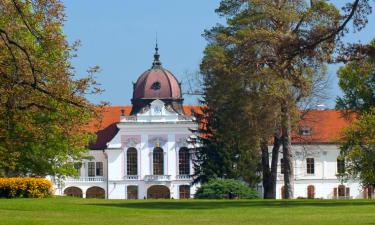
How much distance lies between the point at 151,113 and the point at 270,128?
43081mm

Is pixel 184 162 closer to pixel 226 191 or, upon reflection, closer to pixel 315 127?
pixel 315 127

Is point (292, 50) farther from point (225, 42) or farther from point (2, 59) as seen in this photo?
point (225, 42)

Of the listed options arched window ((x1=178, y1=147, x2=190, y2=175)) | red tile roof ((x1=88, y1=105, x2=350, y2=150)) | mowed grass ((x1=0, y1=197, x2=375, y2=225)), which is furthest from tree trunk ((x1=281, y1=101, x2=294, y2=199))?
arched window ((x1=178, y1=147, x2=190, y2=175))

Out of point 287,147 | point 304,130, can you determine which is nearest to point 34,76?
point 287,147

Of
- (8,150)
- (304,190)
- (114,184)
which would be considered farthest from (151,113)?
(8,150)

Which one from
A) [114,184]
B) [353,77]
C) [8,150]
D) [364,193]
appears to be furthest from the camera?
[114,184]

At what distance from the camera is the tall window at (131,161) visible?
88312 mm

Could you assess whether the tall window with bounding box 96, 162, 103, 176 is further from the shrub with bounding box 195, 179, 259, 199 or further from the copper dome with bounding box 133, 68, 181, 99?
the shrub with bounding box 195, 179, 259, 199

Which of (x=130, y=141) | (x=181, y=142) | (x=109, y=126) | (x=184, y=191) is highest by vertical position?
(x=109, y=126)

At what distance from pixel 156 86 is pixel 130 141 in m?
5.81

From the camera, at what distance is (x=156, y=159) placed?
88438 millimetres

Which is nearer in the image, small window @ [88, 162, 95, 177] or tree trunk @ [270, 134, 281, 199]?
tree trunk @ [270, 134, 281, 199]

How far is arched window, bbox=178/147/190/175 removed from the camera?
3462 inches

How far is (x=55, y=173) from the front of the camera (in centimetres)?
5072
